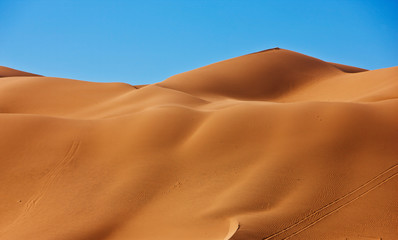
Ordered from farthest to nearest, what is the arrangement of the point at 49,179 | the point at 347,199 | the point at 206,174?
the point at 49,179 → the point at 206,174 → the point at 347,199

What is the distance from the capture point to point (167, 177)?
12305mm

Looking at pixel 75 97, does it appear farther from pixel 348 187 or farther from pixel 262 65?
pixel 348 187

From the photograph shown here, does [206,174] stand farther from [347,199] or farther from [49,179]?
[49,179]

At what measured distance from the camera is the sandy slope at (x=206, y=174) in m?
10.1

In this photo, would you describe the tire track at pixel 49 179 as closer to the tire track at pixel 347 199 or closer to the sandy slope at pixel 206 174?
the sandy slope at pixel 206 174

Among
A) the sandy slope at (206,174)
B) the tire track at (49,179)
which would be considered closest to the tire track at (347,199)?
the sandy slope at (206,174)

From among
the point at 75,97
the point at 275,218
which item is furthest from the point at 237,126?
the point at 75,97

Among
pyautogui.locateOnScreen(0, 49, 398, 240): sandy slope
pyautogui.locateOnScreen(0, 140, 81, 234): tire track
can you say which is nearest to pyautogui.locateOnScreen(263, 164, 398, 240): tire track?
pyautogui.locateOnScreen(0, 49, 398, 240): sandy slope

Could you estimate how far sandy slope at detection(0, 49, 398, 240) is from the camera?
10.1m

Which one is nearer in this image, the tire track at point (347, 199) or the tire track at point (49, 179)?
the tire track at point (347, 199)

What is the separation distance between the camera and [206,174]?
1227 centimetres

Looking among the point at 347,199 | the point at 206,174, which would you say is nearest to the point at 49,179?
the point at 206,174

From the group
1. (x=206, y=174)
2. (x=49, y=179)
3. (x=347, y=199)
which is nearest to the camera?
(x=347, y=199)

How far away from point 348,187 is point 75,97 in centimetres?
1840
